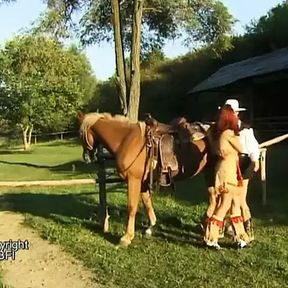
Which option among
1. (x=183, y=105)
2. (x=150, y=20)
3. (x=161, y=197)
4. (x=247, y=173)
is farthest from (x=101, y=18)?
(x=183, y=105)

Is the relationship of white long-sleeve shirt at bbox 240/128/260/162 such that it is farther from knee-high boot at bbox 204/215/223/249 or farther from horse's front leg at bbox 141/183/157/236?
horse's front leg at bbox 141/183/157/236

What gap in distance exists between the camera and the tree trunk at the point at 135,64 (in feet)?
58.0

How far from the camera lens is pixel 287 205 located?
10641mm

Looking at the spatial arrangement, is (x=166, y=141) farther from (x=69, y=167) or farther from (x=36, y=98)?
(x=36, y=98)

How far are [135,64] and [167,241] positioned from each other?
10347mm

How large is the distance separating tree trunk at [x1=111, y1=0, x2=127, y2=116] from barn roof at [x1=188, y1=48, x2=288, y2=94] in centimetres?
653

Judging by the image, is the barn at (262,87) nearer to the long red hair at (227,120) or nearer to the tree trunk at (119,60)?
the tree trunk at (119,60)

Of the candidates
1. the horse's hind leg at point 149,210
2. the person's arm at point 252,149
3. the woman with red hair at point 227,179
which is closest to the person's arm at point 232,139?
the woman with red hair at point 227,179

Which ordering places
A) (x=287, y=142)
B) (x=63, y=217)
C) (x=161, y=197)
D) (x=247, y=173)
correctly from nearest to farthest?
(x=247, y=173), (x=63, y=217), (x=161, y=197), (x=287, y=142)

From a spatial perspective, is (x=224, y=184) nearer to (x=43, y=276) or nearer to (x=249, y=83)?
(x=43, y=276)

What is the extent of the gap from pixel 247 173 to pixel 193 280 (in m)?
2.49

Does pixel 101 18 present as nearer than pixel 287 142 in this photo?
Yes

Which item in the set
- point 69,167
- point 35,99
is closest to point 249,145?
point 69,167

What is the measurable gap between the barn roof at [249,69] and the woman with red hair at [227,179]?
14.6 m
